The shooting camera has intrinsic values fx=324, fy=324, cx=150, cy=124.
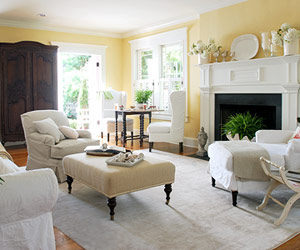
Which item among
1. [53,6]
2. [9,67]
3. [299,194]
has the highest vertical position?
[53,6]

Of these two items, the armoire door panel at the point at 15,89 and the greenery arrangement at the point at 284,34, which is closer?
the greenery arrangement at the point at 284,34

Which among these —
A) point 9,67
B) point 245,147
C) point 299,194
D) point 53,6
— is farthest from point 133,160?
point 9,67

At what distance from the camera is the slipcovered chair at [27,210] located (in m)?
1.84

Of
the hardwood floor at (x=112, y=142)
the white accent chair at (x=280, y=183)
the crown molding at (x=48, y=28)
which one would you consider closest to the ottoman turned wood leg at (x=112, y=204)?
the hardwood floor at (x=112, y=142)

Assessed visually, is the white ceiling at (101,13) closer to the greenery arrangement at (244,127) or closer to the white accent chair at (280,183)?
the greenery arrangement at (244,127)

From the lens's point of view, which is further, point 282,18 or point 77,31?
point 77,31

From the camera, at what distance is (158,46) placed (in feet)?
23.3

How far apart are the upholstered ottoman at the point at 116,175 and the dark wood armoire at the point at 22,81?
11.5ft

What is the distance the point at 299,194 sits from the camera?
2.74 m

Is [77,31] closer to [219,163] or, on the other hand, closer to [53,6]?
[53,6]

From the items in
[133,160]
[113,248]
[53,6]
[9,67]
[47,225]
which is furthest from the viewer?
[9,67]

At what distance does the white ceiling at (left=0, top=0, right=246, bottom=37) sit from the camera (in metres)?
5.40

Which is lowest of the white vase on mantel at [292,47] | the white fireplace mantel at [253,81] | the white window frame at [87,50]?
the white fireplace mantel at [253,81]

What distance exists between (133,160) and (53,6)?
379 cm
